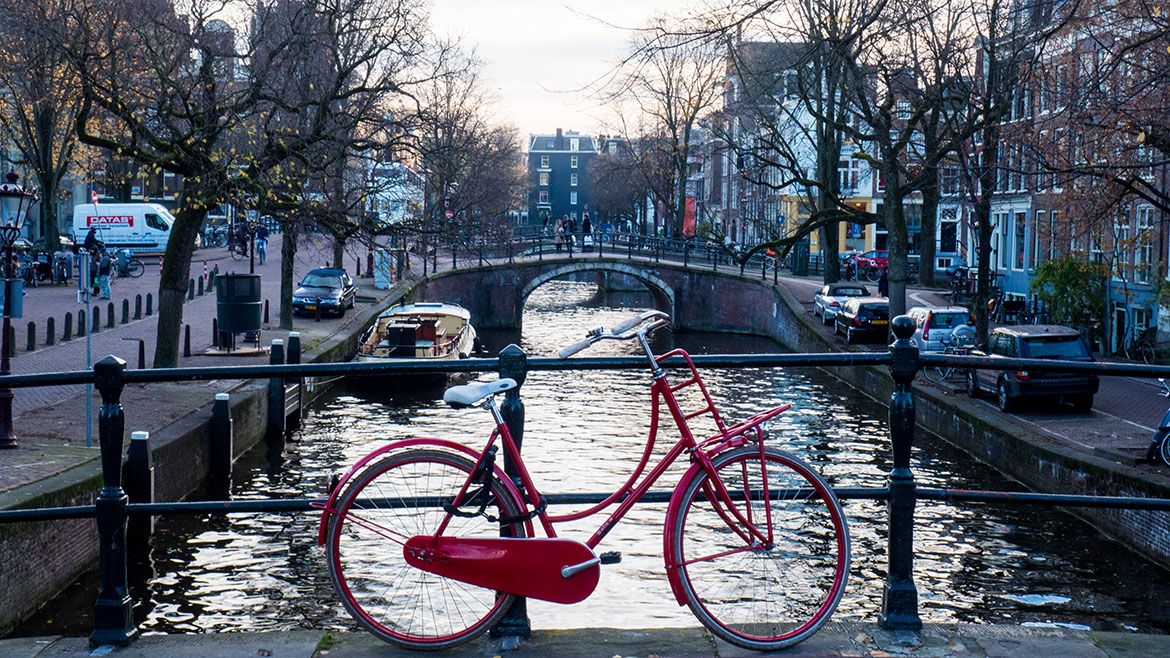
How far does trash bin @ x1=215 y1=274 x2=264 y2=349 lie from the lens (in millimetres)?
23406

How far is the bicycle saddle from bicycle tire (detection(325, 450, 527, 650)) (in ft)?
0.56

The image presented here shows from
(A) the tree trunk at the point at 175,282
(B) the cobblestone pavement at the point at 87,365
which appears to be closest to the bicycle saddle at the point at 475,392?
(B) the cobblestone pavement at the point at 87,365

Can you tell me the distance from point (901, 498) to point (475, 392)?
1.46 metres

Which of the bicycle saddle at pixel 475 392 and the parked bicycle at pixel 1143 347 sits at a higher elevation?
the bicycle saddle at pixel 475 392

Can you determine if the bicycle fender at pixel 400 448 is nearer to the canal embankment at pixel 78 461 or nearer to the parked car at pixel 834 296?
the canal embankment at pixel 78 461

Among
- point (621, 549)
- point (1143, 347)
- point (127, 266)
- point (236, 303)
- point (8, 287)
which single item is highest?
point (127, 266)

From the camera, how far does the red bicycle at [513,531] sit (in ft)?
12.5

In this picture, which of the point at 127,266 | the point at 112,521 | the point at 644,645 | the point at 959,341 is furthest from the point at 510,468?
the point at 127,266

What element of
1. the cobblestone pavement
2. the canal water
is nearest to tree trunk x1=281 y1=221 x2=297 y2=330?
the cobblestone pavement

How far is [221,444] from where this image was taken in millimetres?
16344

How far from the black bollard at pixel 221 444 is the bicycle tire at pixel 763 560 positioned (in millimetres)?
12927

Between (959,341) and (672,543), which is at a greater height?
(672,543)

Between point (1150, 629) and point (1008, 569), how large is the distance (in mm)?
2340

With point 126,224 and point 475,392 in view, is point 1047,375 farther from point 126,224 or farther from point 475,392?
point 126,224
